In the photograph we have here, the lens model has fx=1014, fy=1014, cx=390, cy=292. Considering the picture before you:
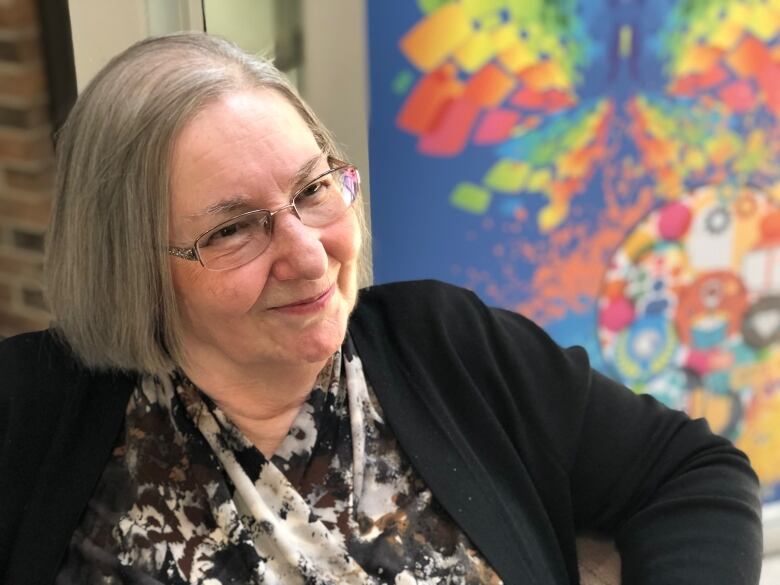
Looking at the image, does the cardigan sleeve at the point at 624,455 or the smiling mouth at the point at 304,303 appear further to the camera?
the cardigan sleeve at the point at 624,455

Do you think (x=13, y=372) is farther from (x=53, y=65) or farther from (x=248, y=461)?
(x=53, y=65)

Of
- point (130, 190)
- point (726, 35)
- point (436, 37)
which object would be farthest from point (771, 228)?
point (130, 190)

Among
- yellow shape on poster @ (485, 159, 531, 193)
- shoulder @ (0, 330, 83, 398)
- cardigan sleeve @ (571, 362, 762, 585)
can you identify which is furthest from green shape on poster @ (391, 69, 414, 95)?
shoulder @ (0, 330, 83, 398)

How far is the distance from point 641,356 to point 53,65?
4.33 ft

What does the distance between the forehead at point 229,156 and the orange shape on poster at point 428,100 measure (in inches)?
18.0

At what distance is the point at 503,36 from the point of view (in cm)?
176

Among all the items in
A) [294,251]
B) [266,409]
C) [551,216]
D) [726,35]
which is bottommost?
[266,409]

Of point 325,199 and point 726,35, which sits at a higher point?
point 726,35

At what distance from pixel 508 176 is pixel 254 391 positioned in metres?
0.68

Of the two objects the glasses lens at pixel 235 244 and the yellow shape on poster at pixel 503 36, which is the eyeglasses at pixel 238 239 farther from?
the yellow shape on poster at pixel 503 36

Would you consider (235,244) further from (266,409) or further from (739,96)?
(739,96)

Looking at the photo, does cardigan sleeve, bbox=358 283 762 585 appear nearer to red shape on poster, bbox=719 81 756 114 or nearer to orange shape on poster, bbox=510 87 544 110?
orange shape on poster, bbox=510 87 544 110

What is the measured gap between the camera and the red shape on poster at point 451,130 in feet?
5.80

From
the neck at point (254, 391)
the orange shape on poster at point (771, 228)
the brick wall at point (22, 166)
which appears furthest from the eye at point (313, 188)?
the orange shape on poster at point (771, 228)
